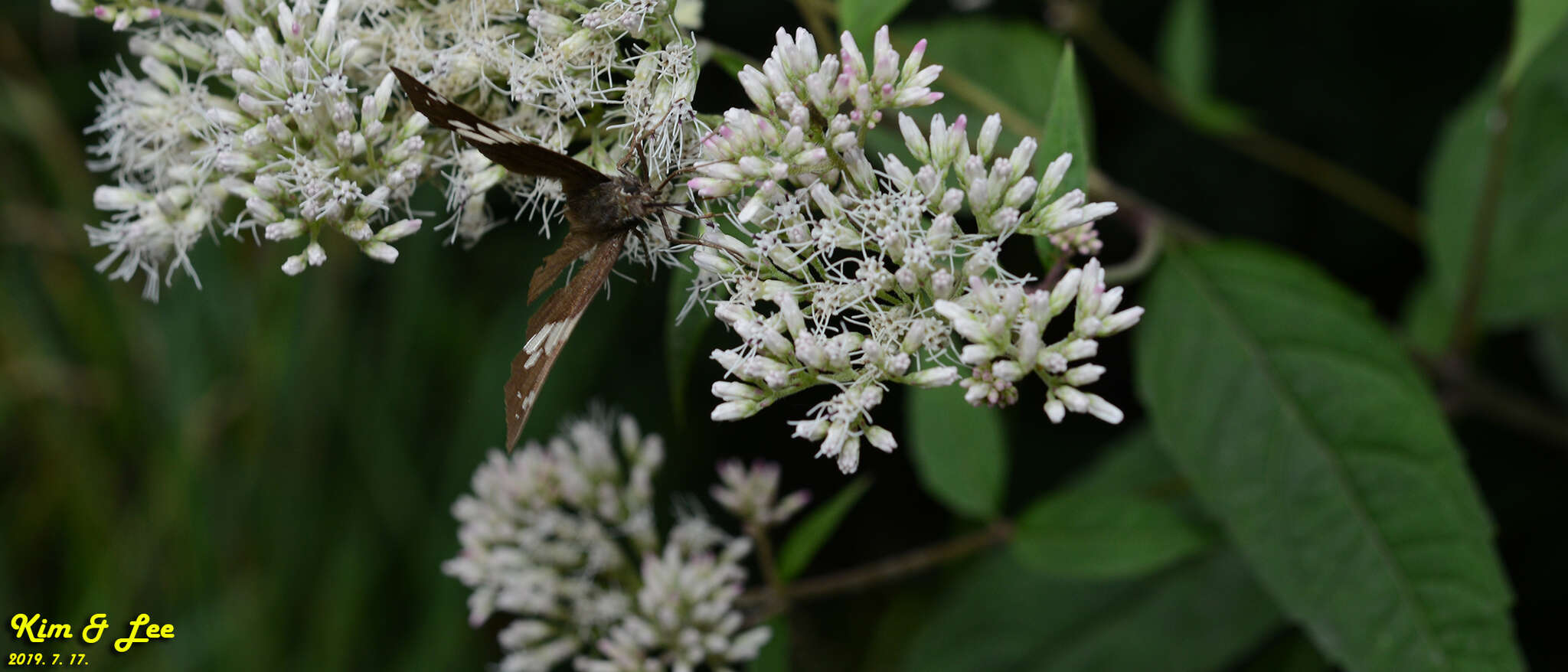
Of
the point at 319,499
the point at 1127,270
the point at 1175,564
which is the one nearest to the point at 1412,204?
the point at 1175,564

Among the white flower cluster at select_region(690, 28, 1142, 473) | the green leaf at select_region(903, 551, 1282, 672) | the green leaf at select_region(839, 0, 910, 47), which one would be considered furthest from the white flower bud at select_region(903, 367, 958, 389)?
the green leaf at select_region(903, 551, 1282, 672)

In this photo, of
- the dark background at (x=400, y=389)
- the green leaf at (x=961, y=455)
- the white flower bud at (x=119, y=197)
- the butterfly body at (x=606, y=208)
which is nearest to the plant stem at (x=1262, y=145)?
the dark background at (x=400, y=389)

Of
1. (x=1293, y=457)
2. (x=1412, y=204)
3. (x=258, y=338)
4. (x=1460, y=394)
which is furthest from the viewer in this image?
(x=258, y=338)

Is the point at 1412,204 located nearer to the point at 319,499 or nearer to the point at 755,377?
the point at 755,377

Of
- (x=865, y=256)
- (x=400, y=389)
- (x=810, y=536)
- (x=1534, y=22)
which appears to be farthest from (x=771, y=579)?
(x=400, y=389)

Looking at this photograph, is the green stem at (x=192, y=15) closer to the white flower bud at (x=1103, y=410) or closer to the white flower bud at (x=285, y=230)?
the white flower bud at (x=285, y=230)

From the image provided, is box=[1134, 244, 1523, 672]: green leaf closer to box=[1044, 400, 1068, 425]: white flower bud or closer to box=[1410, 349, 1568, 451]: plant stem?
box=[1410, 349, 1568, 451]: plant stem
